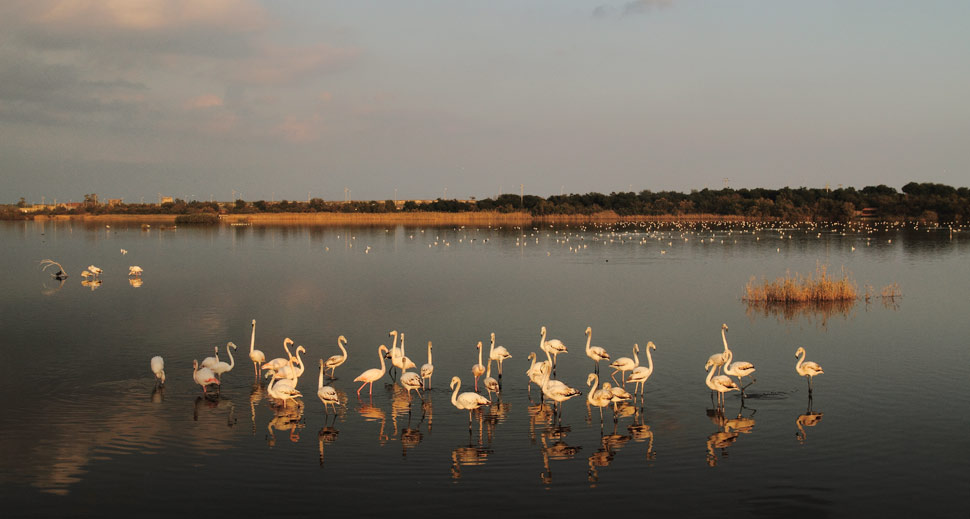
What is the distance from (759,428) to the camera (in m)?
13.4

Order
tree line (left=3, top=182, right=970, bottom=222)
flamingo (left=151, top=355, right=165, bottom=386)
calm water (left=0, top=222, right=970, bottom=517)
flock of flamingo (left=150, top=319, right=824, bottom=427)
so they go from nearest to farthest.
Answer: calm water (left=0, top=222, right=970, bottom=517) → flock of flamingo (left=150, top=319, right=824, bottom=427) → flamingo (left=151, top=355, right=165, bottom=386) → tree line (left=3, top=182, right=970, bottom=222)

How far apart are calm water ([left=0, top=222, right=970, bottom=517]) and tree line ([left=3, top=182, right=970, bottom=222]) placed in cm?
10258

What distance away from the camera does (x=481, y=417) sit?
14.0m

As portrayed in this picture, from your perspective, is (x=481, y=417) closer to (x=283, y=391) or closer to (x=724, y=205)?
(x=283, y=391)

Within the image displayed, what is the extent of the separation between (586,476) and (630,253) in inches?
1878

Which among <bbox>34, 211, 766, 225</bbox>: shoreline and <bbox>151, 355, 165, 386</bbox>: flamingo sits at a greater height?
<bbox>34, 211, 766, 225</bbox>: shoreline

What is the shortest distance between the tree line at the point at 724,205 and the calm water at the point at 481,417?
102583mm

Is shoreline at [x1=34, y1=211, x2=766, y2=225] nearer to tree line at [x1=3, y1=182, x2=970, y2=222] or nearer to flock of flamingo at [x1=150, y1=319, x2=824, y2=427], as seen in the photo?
tree line at [x1=3, y1=182, x2=970, y2=222]

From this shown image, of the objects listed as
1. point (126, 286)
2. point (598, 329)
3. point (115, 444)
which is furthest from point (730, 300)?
point (126, 286)

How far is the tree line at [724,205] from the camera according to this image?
125 m

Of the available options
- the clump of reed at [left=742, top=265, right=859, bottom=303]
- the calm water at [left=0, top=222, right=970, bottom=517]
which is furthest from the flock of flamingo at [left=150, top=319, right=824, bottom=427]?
the clump of reed at [left=742, top=265, right=859, bottom=303]

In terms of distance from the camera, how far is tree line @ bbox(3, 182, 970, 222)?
125000 millimetres

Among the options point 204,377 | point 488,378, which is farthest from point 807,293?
point 204,377

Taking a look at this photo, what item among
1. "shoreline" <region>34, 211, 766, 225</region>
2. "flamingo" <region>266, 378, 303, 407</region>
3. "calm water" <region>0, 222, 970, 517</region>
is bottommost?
"calm water" <region>0, 222, 970, 517</region>
